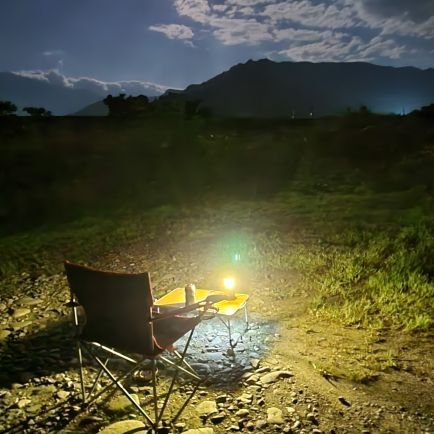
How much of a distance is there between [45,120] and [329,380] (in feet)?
81.5

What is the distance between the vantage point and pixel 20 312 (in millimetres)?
5020

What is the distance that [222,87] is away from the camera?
121m

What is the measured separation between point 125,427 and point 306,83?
13333 cm

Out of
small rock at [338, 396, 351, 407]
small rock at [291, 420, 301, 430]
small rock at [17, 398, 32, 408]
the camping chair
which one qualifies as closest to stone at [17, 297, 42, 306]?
small rock at [17, 398, 32, 408]

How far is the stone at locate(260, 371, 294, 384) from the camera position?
332cm

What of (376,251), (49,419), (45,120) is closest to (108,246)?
(376,251)

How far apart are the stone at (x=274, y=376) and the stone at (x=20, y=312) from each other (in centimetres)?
301

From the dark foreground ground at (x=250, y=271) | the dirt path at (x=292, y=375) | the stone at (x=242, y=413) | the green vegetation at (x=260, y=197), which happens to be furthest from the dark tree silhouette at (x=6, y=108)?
the stone at (x=242, y=413)

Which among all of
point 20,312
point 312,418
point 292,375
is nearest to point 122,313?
point 312,418

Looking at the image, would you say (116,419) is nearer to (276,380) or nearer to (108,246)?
(276,380)

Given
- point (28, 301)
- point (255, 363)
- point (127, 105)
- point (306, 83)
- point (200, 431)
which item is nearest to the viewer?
point (200, 431)

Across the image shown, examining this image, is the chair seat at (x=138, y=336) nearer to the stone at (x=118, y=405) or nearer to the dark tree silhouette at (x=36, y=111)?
the stone at (x=118, y=405)

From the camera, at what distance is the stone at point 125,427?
2727 millimetres

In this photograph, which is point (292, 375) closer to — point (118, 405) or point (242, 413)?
point (242, 413)
